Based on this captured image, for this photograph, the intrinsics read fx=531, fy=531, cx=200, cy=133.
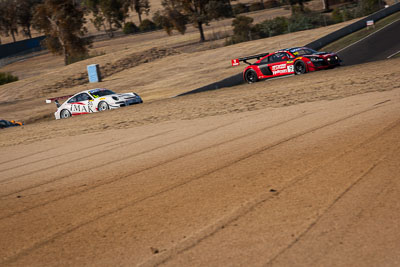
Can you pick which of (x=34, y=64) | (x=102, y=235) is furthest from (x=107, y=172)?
(x=34, y=64)

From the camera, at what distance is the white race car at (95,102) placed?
21891mm

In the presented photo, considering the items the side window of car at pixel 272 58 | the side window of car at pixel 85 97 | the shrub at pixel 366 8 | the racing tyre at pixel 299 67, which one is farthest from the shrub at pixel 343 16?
the side window of car at pixel 85 97

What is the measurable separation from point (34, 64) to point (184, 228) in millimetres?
74110

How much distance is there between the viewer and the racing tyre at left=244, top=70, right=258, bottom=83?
2328 centimetres

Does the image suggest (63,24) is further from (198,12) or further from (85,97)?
(85,97)

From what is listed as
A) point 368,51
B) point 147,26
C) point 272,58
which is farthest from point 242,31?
point 147,26

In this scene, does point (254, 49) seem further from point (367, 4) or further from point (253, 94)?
point (253, 94)

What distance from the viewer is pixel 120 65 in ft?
161

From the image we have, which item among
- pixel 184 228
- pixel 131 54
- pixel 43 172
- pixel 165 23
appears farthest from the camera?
pixel 165 23

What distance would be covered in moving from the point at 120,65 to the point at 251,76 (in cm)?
2742

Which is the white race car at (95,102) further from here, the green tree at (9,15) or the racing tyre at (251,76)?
the green tree at (9,15)

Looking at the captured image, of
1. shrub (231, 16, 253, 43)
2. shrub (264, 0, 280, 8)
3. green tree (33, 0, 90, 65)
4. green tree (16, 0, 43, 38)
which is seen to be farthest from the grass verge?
green tree (16, 0, 43, 38)

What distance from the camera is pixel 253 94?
17.4 meters

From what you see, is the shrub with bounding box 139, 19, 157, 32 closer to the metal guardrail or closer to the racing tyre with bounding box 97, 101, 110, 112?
the metal guardrail
